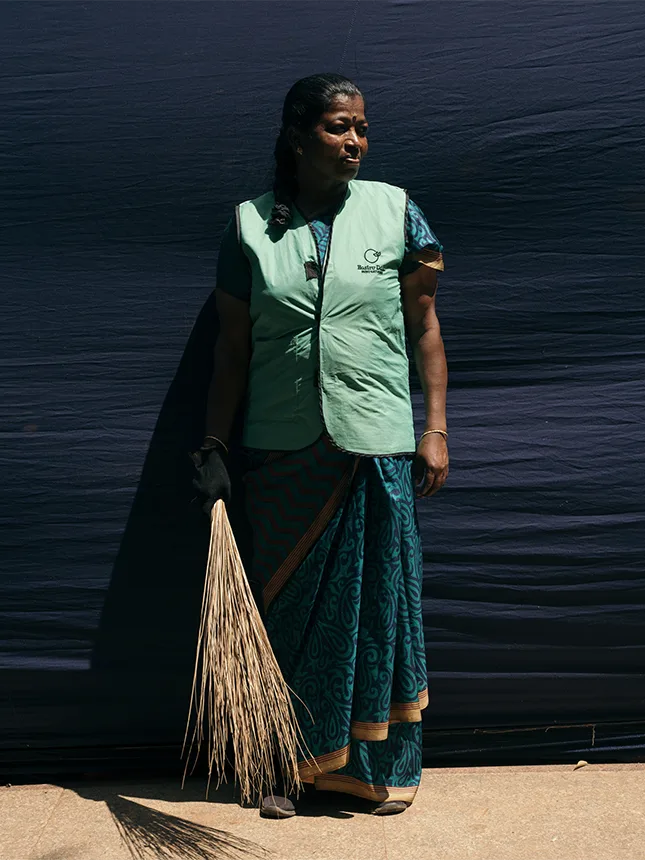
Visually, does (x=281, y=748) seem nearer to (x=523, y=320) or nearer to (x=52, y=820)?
(x=52, y=820)

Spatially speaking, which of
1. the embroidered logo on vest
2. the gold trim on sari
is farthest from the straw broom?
the gold trim on sari

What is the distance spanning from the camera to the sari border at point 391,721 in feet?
9.20

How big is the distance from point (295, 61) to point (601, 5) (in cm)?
88

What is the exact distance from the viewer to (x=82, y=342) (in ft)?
9.93

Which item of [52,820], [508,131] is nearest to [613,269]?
[508,131]

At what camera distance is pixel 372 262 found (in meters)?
2.73

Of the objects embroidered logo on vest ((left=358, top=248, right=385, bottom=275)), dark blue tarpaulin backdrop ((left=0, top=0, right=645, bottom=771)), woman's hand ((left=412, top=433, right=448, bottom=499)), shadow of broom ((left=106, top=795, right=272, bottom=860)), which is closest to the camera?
shadow of broom ((left=106, top=795, right=272, bottom=860))

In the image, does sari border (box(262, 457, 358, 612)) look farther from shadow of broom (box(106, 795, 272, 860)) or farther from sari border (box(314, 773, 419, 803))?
shadow of broom (box(106, 795, 272, 860))

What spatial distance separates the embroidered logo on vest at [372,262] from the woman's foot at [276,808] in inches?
56.2

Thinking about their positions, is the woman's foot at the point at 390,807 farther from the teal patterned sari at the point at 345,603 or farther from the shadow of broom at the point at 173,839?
the shadow of broom at the point at 173,839

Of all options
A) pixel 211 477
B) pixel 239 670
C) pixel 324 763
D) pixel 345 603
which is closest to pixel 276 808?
pixel 324 763

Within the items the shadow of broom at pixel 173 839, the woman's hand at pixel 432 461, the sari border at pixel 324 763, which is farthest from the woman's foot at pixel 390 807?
the woman's hand at pixel 432 461

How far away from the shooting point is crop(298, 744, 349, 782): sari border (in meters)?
2.81

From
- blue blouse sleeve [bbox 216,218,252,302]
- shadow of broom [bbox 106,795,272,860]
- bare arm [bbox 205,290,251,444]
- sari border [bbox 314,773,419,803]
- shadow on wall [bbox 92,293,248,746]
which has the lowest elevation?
shadow of broom [bbox 106,795,272,860]
